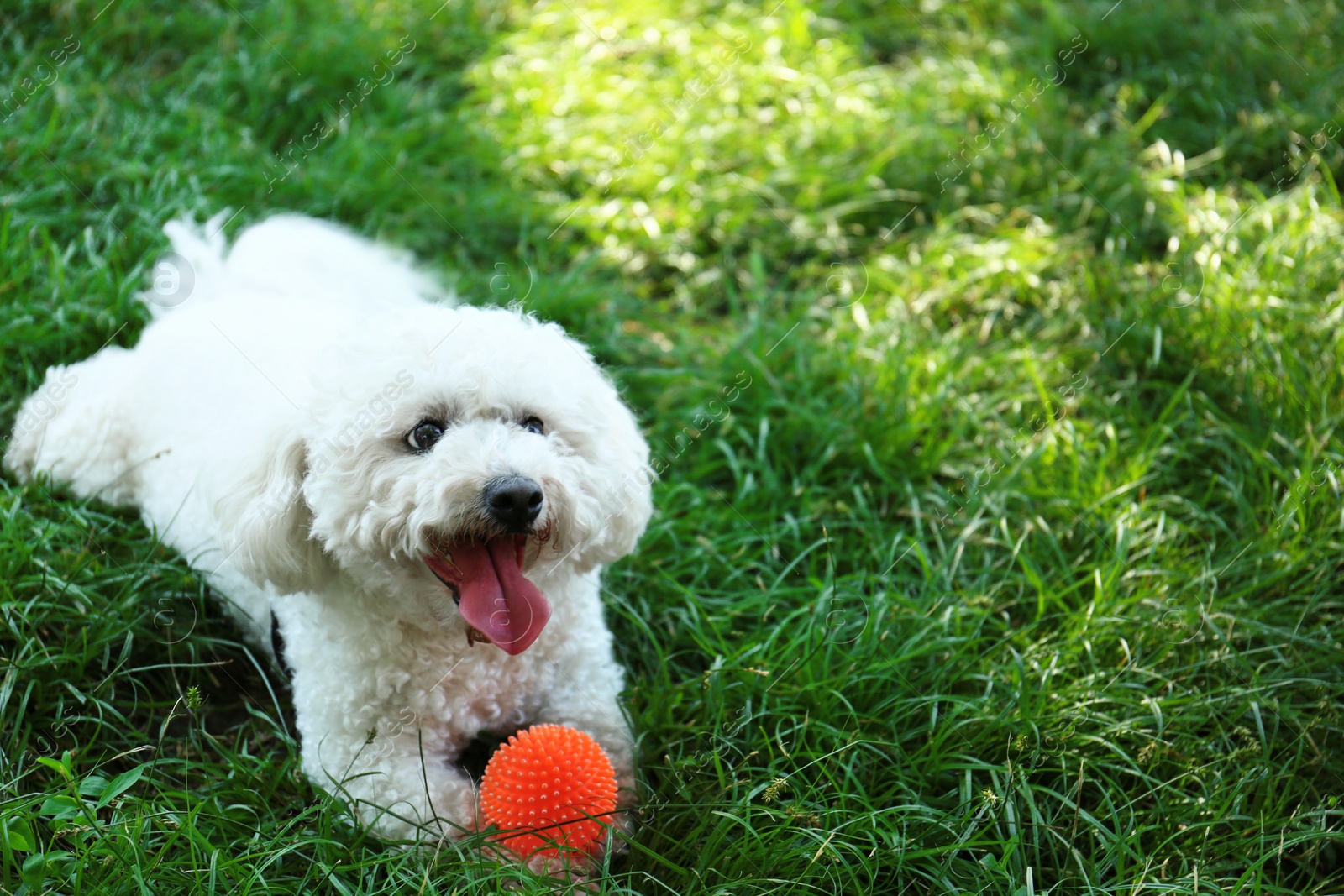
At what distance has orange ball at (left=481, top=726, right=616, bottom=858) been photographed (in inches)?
70.6

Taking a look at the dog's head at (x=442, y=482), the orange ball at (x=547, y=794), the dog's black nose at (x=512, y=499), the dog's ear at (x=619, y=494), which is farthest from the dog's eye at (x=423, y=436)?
the orange ball at (x=547, y=794)

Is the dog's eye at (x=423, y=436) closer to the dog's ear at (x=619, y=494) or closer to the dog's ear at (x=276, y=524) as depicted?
the dog's ear at (x=276, y=524)

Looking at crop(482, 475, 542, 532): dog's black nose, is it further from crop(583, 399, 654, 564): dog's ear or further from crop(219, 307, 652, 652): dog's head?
crop(583, 399, 654, 564): dog's ear

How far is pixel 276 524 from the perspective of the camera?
185 centimetres

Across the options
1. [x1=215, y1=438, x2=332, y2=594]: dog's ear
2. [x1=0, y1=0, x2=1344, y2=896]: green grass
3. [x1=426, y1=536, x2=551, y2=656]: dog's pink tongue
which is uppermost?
[x1=215, y1=438, x2=332, y2=594]: dog's ear

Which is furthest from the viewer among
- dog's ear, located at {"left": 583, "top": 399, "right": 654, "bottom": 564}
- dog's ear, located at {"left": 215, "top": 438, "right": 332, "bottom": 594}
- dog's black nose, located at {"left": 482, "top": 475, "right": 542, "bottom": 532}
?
dog's ear, located at {"left": 583, "top": 399, "right": 654, "bottom": 564}

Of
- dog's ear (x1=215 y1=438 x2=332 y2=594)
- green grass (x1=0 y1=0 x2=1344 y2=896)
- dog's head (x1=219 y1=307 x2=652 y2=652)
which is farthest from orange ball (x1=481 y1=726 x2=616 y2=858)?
dog's ear (x1=215 y1=438 x2=332 y2=594)

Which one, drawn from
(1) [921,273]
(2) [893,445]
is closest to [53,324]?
(2) [893,445]

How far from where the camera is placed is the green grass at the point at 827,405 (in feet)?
6.40

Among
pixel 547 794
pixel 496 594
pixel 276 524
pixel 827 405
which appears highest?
pixel 276 524

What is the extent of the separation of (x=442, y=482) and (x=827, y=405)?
151cm

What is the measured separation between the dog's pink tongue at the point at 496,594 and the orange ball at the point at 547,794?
18 centimetres

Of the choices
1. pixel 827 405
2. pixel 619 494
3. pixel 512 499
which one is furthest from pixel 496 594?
pixel 827 405

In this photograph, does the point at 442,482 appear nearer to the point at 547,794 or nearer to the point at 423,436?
the point at 423,436
